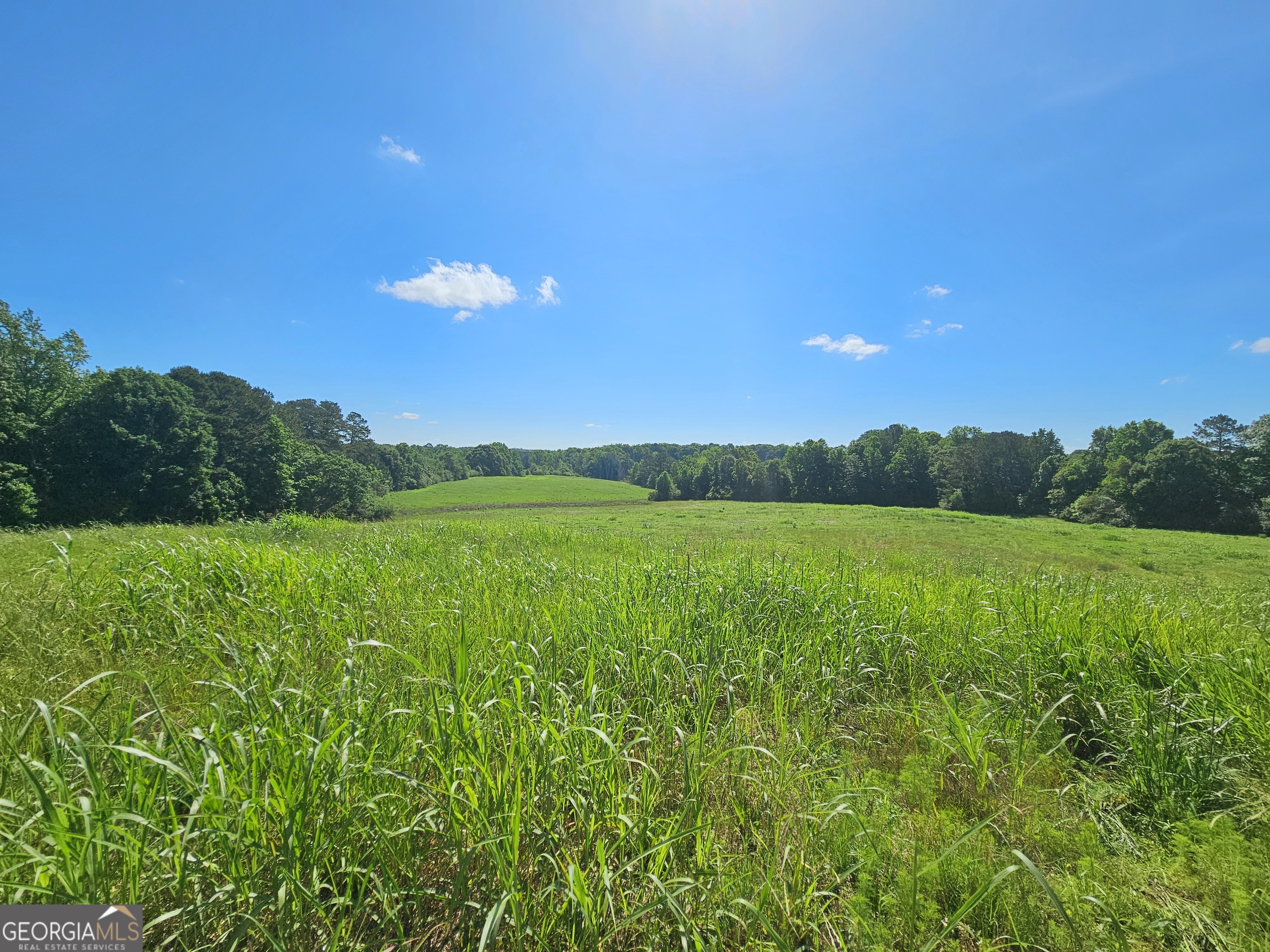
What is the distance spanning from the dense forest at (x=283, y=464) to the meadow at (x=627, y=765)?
26.7 m

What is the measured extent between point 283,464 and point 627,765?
144ft

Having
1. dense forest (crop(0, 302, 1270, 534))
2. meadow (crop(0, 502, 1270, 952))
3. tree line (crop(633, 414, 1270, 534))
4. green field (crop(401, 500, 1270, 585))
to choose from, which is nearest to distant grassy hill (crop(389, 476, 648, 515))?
dense forest (crop(0, 302, 1270, 534))

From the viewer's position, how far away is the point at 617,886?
191 cm

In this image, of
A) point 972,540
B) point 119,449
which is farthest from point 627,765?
point 119,449

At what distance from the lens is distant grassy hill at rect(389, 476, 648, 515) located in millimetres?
52000

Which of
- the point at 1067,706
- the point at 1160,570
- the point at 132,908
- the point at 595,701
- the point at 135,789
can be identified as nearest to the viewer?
the point at 132,908

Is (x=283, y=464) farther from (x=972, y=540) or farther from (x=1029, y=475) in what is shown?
(x=1029, y=475)

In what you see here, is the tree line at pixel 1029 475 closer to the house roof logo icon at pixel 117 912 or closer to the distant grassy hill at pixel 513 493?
the distant grassy hill at pixel 513 493

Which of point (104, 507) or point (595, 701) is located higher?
point (595, 701)

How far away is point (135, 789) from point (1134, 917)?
13.3 feet

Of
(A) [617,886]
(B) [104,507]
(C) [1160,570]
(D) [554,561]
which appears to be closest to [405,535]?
(D) [554,561]

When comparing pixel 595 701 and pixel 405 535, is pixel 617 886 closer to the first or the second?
pixel 595 701

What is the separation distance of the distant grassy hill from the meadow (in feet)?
144

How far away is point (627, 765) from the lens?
2598 millimetres
